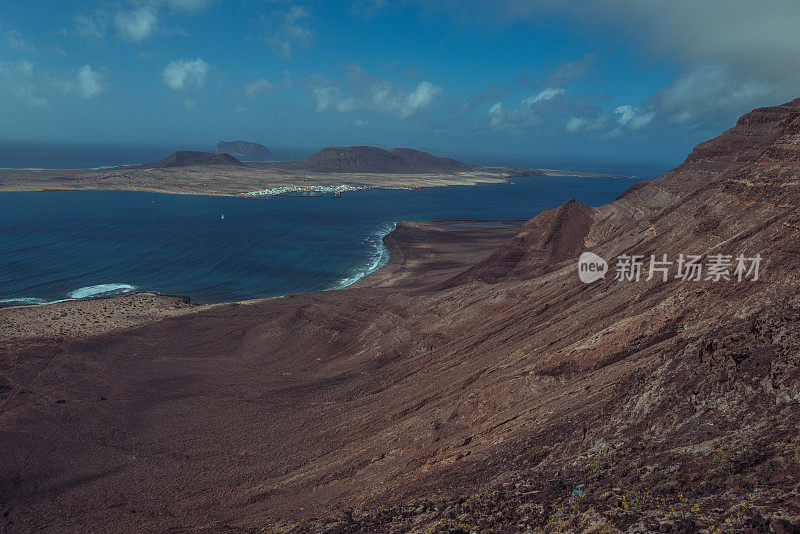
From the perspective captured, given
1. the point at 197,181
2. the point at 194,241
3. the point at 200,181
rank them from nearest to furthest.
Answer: the point at 194,241 → the point at 197,181 → the point at 200,181

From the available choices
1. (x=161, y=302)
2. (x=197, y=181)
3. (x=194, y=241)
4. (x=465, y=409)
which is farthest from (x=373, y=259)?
(x=197, y=181)

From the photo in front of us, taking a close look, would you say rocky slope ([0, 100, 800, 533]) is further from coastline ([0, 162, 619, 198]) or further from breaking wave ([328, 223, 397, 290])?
coastline ([0, 162, 619, 198])

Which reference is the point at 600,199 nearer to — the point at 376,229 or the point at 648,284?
the point at 376,229

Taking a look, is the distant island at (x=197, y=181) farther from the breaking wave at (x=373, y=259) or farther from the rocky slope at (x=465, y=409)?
the rocky slope at (x=465, y=409)

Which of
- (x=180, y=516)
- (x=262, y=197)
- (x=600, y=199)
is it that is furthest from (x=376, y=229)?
(x=600, y=199)

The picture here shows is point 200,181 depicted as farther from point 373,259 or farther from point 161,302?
point 161,302

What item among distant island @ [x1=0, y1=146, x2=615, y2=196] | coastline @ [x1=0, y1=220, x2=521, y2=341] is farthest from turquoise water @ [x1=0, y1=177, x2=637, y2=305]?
distant island @ [x1=0, y1=146, x2=615, y2=196]

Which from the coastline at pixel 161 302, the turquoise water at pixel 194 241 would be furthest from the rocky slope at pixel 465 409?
the turquoise water at pixel 194 241
